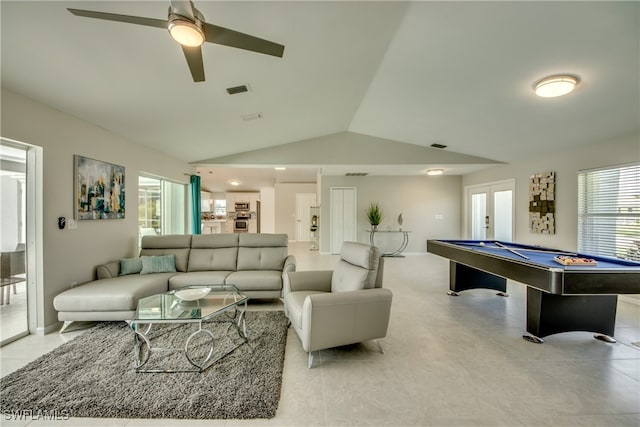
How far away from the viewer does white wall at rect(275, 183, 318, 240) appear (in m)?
10.4

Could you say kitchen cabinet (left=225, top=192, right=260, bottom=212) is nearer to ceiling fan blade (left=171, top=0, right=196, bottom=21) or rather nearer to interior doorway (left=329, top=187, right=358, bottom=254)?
interior doorway (left=329, top=187, right=358, bottom=254)

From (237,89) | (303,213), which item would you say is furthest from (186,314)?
(303,213)

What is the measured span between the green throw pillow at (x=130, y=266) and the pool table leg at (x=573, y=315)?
464 cm

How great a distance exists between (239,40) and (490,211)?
675cm

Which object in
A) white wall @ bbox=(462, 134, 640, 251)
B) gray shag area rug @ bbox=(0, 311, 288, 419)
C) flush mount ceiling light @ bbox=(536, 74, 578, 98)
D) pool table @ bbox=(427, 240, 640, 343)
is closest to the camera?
Result: gray shag area rug @ bbox=(0, 311, 288, 419)

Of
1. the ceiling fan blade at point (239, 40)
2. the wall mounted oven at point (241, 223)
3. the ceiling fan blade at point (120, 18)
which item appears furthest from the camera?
the wall mounted oven at point (241, 223)

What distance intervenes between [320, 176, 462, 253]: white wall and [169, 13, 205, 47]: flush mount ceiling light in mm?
6394

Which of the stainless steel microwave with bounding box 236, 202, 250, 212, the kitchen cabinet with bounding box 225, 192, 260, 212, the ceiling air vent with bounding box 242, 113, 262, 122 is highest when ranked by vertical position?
the ceiling air vent with bounding box 242, 113, 262, 122

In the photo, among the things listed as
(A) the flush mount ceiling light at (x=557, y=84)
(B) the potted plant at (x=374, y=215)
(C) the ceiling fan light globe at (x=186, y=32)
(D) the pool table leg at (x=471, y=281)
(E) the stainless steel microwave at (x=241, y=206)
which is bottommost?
(D) the pool table leg at (x=471, y=281)

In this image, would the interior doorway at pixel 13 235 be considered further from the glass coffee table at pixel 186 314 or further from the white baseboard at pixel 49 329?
the glass coffee table at pixel 186 314

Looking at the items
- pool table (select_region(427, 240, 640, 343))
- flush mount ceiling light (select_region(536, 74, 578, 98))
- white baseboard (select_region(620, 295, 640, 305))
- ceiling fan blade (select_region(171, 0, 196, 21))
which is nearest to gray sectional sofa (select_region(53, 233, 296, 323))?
pool table (select_region(427, 240, 640, 343))

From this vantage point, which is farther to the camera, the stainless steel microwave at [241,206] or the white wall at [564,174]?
the stainless steel microwave at [241,206]

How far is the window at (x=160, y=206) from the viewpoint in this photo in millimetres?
4781

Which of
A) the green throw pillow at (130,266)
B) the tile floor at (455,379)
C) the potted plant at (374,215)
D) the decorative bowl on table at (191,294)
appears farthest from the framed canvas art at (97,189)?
the potted plant at (374,215)
